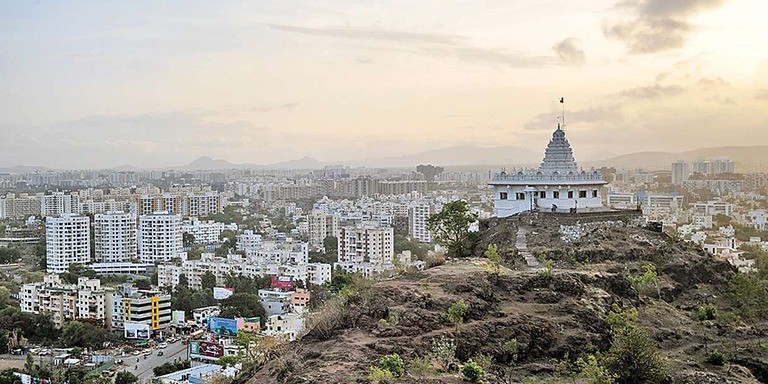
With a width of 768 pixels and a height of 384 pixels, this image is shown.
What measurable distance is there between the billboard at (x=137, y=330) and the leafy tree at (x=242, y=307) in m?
2.73

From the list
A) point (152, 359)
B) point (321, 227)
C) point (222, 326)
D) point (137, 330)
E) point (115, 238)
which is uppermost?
point (321, 227)

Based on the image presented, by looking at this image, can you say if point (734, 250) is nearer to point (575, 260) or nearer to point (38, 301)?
point (575, 260)

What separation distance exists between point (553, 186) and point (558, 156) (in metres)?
1.08

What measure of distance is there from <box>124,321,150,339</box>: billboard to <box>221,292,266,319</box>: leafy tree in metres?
2.73

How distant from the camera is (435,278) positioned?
971 centimetres

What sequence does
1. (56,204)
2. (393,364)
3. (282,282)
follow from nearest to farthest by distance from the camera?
(393,364) < (282,282) < (56,204)

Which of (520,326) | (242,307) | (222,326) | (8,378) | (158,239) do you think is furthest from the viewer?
(158,239)

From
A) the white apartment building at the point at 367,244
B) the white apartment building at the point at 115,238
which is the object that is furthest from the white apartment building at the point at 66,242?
the white apartment building at the point at 367,244

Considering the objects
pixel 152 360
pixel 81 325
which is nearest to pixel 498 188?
pixel 152 360

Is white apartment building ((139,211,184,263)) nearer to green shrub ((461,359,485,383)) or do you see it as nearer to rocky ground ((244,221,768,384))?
rocky ground ((244,221,768,384))

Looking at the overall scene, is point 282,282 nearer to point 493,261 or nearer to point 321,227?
point 321,227

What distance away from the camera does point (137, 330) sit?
27.9 m

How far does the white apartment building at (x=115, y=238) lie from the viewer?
47.9m

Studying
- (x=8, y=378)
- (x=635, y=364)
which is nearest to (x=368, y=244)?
(x=8, y=378)
